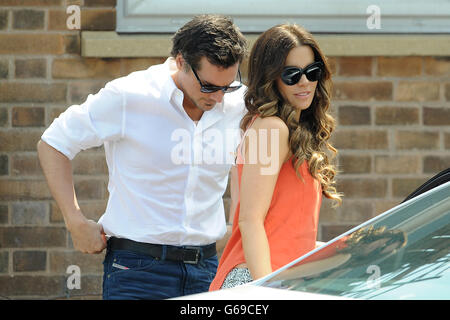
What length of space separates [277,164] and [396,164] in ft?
9.31

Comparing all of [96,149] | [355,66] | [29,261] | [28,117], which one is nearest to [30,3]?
[28,117]

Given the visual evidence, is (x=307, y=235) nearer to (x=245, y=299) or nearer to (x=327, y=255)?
(x=327, y=255)

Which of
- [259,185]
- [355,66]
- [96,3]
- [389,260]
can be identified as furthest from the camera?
[355,66]

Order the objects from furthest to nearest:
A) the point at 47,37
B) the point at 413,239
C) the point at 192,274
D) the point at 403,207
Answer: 1. the point at 47,37
2. the point at 192,274
3. the point at 403,207
4. the point at 413,239

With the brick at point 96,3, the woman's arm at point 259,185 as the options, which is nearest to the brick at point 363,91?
the brick at point 96,3

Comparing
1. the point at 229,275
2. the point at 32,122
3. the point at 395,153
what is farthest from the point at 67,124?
the point at 395,153

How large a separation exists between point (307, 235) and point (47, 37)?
3039mm

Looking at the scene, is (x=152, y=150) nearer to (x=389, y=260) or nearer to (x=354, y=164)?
(x=389, y=260)

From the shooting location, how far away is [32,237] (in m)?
5.27

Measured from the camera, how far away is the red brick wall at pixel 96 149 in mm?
5234

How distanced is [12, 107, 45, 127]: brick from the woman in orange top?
8.77 ft

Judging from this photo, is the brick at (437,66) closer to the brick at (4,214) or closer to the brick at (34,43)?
the brick at (34,43)

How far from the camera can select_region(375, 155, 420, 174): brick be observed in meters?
5.36

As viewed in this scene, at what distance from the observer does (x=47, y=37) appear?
524 cm
